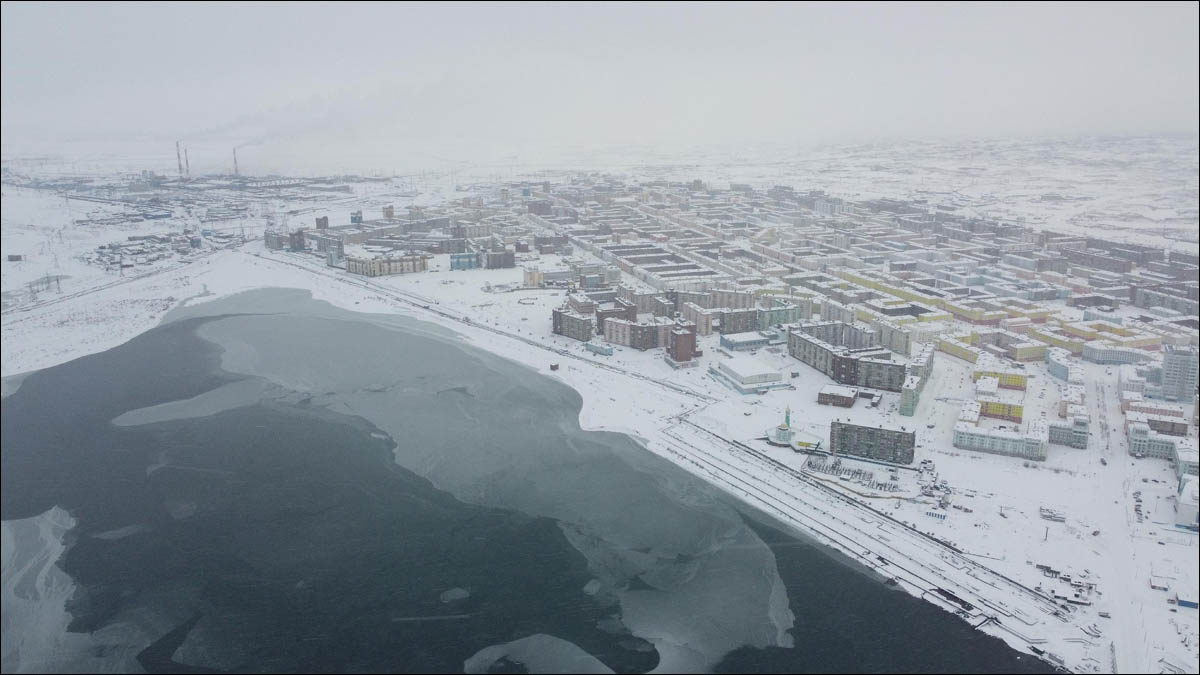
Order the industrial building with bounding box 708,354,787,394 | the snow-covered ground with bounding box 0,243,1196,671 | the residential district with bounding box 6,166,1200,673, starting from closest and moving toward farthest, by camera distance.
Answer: the snow-covered ground with bounding box 0,243,1196,671
the residential district with bounding box 6,166,1200,673
the industrial building with bounding box 708,354,787,394

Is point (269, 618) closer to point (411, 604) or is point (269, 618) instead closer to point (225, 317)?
point (411, 604)

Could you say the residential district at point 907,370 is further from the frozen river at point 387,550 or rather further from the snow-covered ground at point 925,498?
the frozen river at point 387,550

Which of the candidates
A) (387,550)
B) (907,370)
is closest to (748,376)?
(907,370)

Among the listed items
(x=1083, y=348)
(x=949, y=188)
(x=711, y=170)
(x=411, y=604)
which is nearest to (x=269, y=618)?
(x=411, y=604)

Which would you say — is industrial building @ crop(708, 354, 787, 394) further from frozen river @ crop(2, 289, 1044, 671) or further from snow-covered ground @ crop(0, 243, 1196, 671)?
frozen river @ crop(2, 289, 1044, 671)

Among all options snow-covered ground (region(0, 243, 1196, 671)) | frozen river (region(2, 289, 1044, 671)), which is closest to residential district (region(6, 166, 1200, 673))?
snow-covered ground (region(0, 243, 1196, 671))

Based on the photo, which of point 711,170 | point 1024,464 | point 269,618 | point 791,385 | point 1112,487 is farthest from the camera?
point 711,170

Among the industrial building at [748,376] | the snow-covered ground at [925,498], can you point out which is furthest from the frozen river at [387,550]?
the industrial building at [748,376]

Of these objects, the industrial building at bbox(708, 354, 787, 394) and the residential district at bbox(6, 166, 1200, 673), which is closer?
the residential district at bbox(6, 166, 1200, 673)
